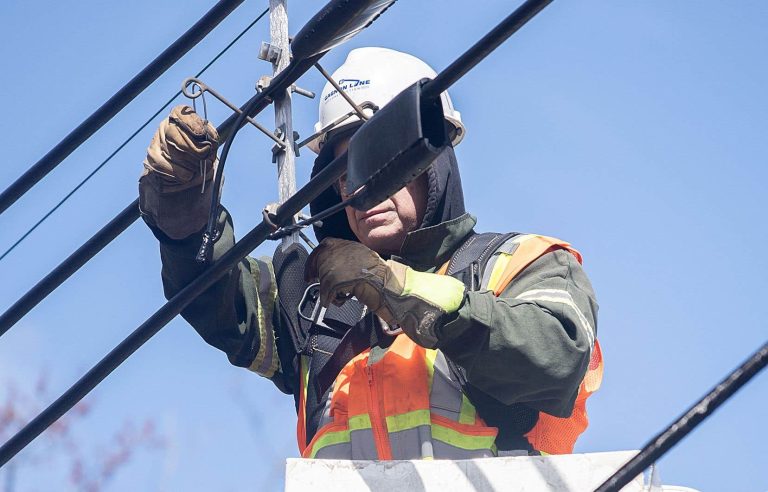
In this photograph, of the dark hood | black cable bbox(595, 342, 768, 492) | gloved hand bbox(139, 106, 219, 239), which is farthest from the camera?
the dark hood

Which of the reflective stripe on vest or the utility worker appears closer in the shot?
the utility worker

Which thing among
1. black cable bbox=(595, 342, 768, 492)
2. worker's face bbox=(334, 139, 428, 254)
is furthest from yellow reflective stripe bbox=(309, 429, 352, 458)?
black cable bbox=(595, 342, 768, 492)

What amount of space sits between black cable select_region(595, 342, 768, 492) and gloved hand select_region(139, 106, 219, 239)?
2.01 m

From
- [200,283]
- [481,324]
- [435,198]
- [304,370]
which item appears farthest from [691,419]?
[304,370]

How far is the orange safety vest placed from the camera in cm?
502

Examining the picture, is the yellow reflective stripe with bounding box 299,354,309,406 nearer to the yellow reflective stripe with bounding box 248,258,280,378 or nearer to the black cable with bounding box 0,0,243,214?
the yellow reflective stripe with bounding box 248,258,280,378

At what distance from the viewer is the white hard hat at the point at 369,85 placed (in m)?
5.98

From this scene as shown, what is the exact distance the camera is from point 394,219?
5.52m

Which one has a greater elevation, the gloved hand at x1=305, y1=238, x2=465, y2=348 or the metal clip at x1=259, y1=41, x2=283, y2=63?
the metal clip at x1=259, y1=41, x2=283, y2=63

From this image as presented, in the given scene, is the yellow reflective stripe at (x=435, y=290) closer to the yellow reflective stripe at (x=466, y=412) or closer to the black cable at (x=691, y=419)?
the yellow reflective stripe at (x=466, y=412)

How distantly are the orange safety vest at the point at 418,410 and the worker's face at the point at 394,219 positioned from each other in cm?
42

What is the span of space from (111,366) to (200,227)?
32.6 inches

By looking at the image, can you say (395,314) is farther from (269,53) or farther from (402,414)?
(269,53)

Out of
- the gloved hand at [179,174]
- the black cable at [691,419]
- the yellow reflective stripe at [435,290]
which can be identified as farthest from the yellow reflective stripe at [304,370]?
the black cable at [691,419]
